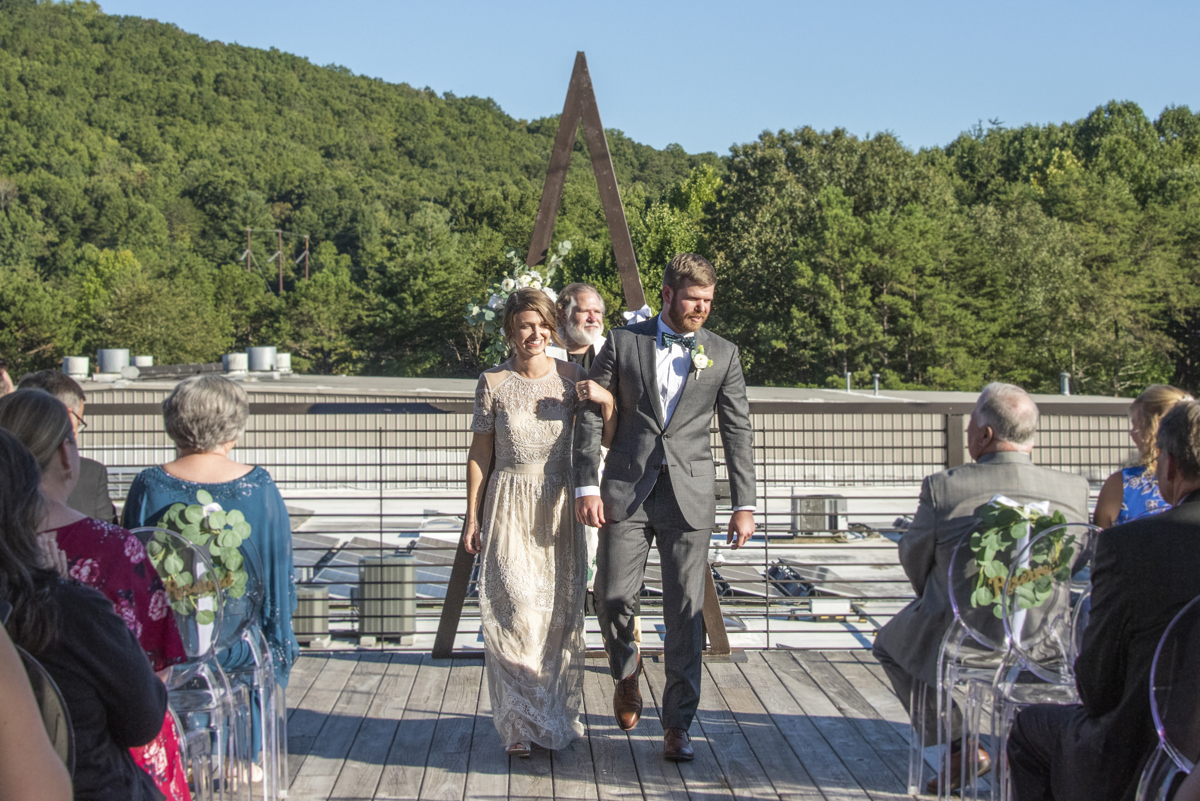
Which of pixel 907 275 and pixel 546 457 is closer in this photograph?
pixel 546 457

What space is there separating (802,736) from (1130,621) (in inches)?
80.4

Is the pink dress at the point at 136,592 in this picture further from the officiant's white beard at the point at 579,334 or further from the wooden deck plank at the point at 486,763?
the officiant's white beard at the point at 579,334

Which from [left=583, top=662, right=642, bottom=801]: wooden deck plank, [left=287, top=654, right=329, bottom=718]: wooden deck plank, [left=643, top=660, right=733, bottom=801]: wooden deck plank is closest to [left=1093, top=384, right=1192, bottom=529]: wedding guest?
[left=643, top=660, right=733, bottom=801]: wooden deck plank

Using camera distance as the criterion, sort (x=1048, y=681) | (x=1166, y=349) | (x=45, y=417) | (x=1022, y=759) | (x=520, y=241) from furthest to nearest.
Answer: (x=520, y=241)
(x=1166, y=349)
(x=1048, y=681)
(x=1022, y=759)
(x=45, y=417)

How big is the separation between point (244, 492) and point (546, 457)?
1.10 m

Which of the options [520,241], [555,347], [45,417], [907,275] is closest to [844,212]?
[907,275]

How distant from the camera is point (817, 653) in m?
5.04

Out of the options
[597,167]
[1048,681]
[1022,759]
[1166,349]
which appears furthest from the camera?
[1166,349]

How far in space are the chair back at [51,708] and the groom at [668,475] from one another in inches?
89.8

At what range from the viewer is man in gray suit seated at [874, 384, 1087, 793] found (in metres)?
3.17

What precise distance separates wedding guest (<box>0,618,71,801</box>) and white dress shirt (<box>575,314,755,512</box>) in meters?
2.62

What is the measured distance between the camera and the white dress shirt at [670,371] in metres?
3.79

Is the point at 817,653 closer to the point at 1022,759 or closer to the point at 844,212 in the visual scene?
the point at 1022,759

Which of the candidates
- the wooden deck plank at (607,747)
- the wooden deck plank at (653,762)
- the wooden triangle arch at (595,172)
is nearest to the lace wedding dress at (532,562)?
the wooden deck plank at (607,747)
